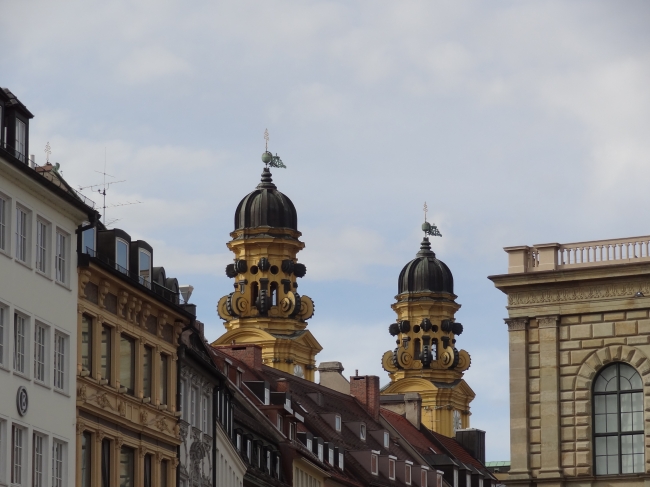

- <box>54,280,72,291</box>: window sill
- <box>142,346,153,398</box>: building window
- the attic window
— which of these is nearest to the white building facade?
<box>54,280,72,291</box>: window sill

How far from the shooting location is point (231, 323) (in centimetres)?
15800

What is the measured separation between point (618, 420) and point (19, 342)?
2469 cm

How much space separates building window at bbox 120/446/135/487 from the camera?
51.1 m

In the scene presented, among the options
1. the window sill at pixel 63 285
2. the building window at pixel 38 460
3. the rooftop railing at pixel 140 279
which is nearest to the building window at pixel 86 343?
the window sill at pixel 63 285

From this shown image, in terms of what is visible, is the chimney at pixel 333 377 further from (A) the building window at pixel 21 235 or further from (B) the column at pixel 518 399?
(A) the building window at pixel 21 235

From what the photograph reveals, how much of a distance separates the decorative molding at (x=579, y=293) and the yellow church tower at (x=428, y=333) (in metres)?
112

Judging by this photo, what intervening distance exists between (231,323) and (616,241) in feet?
311

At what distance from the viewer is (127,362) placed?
5219cm

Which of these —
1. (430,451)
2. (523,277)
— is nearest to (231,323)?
(430,451)

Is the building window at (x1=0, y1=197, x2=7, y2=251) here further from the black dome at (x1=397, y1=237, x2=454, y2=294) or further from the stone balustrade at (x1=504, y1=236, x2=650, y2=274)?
the black dome at (x1=397, y1=237, x2=454, y2=294)

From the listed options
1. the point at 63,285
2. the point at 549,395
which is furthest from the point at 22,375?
the point at 549,395

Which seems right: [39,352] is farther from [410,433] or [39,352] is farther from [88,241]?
[410,433]

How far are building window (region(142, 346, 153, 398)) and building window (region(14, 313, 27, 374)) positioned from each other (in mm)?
8339

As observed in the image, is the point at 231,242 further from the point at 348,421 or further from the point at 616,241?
the point at 616,241
